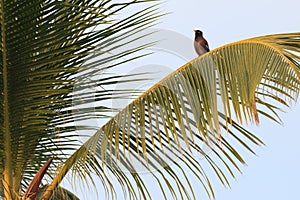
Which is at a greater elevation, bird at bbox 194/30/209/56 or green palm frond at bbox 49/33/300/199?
bird at bbox 194/30/209/56

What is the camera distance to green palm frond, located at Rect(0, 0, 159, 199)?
328 cm

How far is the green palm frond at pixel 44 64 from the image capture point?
129 inches

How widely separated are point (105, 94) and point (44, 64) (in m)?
0.53

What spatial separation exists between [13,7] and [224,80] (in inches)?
45.6

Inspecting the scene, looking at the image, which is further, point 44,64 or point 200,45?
point 200,45

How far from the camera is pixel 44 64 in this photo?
3398mm

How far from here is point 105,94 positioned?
380 cm

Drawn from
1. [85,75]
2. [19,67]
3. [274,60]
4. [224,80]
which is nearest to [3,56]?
[19,67]

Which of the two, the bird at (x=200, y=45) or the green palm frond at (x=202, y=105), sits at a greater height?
the bird at (x=200, y=45)

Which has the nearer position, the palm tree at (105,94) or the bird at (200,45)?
the palm tree at (105,94)

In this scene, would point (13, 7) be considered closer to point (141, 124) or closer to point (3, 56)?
point (3, 56)

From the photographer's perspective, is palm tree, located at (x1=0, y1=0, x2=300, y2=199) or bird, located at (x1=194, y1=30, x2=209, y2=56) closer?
palm tree, located at (x1=0, y1=0, x2=300, y2=199)

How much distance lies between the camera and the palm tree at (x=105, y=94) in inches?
119

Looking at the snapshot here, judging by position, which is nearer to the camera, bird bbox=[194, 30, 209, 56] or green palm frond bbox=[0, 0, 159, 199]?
green palm frond bbox=[0, 0, 159, 199]
